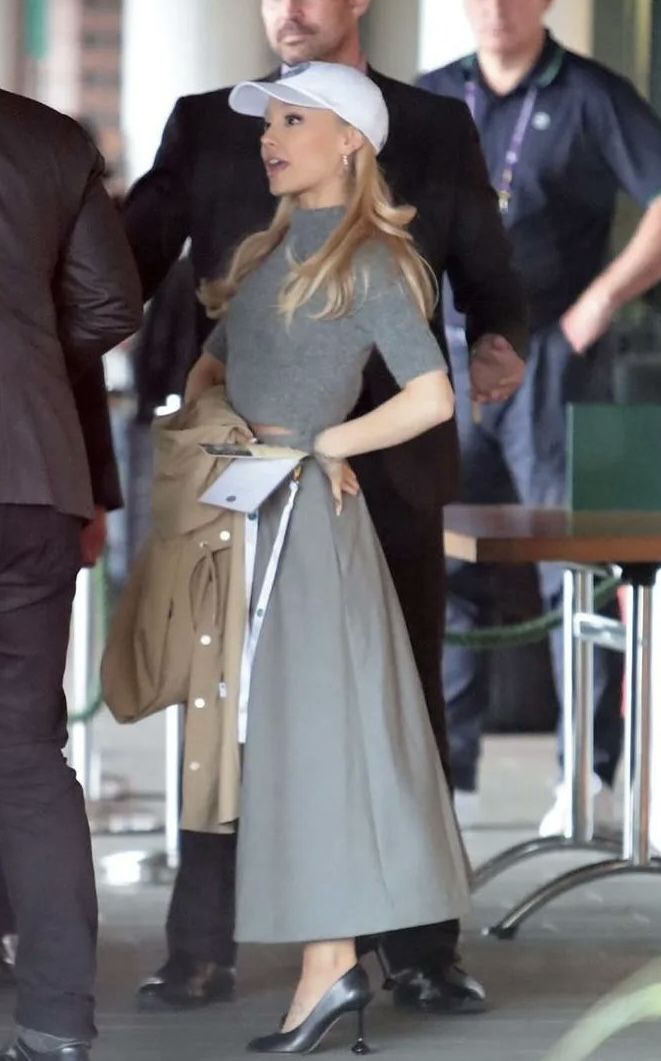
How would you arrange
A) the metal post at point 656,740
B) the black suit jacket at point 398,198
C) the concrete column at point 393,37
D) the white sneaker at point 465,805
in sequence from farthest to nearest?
the white sneaker at point 465,805
the metal post at point 656,740
the concrete column at point 393,37
the black suit jacket at point 398,198

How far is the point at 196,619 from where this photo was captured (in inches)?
107

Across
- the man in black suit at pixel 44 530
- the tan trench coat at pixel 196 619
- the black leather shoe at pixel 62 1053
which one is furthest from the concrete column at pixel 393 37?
the black leather shoe at pixel 62 1053

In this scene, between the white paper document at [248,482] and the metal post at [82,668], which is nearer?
the white paper document at [248,482]

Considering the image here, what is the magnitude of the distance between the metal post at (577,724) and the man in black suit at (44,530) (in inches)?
60.9

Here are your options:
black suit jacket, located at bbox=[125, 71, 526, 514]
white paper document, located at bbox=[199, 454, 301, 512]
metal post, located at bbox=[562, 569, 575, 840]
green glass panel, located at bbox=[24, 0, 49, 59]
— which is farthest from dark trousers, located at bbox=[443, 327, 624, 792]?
green glass panel, located at bbox=[24, 0, 49, 59]

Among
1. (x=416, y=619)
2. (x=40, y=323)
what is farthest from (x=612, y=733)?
(x=40, y=323)

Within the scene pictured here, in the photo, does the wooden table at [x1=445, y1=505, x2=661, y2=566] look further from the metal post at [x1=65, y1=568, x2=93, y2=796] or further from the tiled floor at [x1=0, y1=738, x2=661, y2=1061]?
the metal post at [x1=65, y1=568, x2=93, y2=796]

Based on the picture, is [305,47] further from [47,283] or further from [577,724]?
[577,724]

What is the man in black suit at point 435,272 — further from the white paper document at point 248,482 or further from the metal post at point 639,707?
the metal post at point 639,707

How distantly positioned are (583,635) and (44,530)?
1.62 meters

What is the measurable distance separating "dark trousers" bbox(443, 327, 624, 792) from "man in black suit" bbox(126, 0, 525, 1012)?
41 centimetres

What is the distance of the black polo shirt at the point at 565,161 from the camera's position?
3652 mm

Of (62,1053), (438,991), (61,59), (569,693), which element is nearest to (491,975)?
(438,991)

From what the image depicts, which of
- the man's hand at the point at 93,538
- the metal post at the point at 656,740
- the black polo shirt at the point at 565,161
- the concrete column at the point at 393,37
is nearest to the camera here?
the man's hand at the point at 93,538
